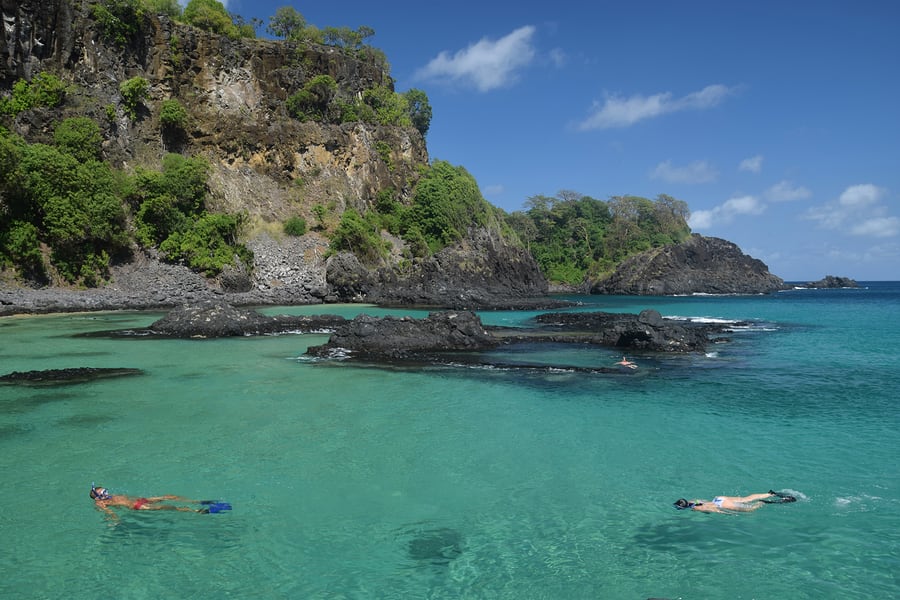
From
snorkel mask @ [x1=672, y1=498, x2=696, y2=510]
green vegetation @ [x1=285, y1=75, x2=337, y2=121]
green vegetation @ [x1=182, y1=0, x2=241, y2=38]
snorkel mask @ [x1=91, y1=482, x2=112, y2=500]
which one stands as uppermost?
green vegetation @ [x1=182, y1=0, x2=241, y2=38]

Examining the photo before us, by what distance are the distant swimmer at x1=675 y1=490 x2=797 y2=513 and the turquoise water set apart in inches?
7.7

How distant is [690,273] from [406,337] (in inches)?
3369

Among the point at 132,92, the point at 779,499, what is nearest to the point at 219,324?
the point at 779,499

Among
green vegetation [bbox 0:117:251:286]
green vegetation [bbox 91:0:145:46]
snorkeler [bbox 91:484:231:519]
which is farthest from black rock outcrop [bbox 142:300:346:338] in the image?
green vegetation [bbox 91:0:145:46]

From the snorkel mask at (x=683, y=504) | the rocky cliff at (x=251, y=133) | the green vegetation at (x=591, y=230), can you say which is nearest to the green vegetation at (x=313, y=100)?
the rocky cliff at (x=251, y=133)

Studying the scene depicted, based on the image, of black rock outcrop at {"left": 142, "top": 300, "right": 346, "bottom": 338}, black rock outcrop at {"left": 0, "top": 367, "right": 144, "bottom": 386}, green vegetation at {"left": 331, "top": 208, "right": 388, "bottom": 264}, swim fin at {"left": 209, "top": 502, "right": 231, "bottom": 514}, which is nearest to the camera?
swim fin at {"left": 209, "top": 502, "right": 231, "bottom": 514}

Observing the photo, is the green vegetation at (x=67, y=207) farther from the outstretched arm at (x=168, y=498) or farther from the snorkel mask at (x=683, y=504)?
the snorkel mask at (x=683, y=504)

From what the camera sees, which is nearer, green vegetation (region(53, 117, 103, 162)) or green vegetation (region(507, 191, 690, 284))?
green vegetation (region(53, 117, 103, 162))

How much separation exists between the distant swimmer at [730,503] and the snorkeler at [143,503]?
6.02 m

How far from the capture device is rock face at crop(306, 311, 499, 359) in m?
21.4

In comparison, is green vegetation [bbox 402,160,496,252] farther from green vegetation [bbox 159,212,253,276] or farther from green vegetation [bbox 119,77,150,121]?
green vegetation [bbox 119,77,150,121]

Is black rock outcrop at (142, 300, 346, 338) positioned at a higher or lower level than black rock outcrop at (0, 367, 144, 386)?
higher

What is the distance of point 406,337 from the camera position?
73.2 ft

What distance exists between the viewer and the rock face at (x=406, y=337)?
21375mm
